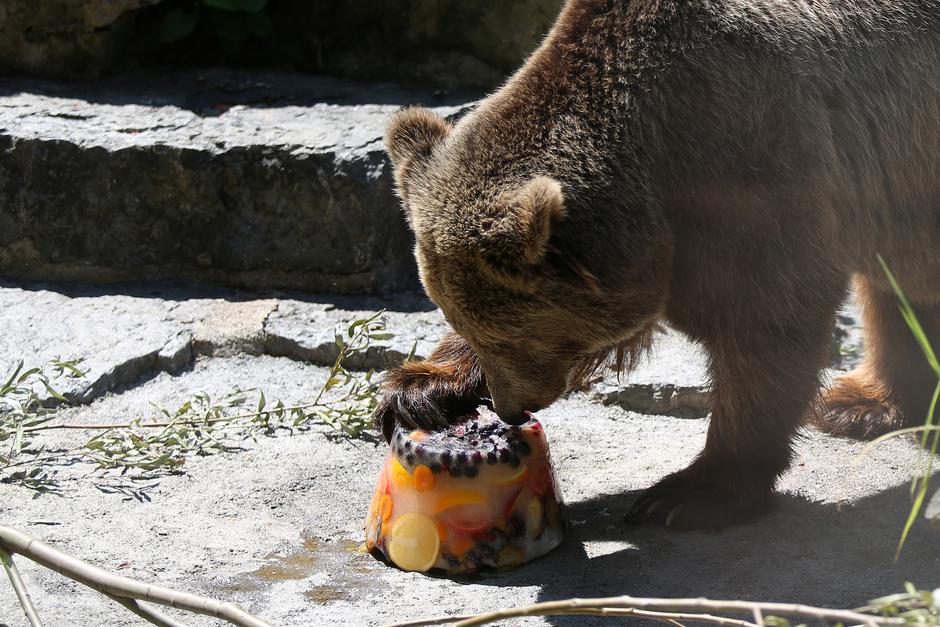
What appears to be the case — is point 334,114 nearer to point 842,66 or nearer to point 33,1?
point 33,1

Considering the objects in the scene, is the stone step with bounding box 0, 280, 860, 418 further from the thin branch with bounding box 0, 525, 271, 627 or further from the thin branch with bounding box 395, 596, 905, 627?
the thin branch with bounding box 395, 596, 905, 627

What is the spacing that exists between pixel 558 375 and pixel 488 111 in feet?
3.02

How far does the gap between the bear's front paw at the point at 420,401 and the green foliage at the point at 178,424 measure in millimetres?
441

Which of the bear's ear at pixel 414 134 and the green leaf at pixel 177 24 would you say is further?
the green leaf at pixel 177 24

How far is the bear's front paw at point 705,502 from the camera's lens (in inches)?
161

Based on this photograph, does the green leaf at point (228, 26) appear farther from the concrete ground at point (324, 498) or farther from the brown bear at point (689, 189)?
the brown bear at point (689, 189)

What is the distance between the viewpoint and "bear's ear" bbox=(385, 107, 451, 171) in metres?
3.97

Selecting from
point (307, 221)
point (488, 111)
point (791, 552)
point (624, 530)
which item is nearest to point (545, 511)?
point (624, 530)

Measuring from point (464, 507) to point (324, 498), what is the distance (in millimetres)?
796

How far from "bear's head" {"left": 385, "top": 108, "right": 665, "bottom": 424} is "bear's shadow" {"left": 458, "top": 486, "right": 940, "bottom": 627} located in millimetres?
540

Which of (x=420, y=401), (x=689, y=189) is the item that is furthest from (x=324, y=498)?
(x=689, y=189)

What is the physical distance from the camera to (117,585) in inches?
114

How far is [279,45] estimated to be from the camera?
24.1ft

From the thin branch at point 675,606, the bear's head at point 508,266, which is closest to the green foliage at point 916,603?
the thin branch at point 675,606
